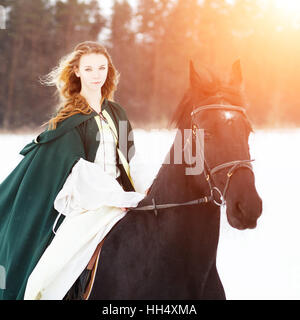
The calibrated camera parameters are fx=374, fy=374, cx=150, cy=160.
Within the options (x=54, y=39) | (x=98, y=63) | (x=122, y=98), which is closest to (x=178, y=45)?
(x=122, y=98)

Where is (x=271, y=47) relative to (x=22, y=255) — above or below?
above

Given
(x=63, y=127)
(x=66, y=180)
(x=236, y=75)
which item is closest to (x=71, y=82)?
(x=63, y=127)

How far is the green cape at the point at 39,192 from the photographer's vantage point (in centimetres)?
279

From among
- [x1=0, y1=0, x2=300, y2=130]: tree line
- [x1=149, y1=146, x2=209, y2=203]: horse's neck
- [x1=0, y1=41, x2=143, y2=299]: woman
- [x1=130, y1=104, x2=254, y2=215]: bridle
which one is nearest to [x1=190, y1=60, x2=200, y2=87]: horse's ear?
[x1=130, y1=104, x2=254, y2=215]: bridle

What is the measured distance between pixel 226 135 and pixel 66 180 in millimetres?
1233

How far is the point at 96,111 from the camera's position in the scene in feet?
10.1

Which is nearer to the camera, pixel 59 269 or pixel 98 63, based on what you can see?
pixel 59 269

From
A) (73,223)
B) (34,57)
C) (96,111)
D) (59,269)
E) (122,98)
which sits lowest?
(59,269)

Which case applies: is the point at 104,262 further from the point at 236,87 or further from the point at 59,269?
the point at 236,87

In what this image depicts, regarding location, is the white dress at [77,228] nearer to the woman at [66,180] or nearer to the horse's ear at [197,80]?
the woman at [66,180]

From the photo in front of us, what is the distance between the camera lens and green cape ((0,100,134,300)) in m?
2.79

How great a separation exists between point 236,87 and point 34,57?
2297 centimetres

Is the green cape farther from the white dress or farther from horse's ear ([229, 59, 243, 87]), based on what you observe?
horse's ear ([229, 59, 243, 87])

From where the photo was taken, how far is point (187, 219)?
2504 millimetres
